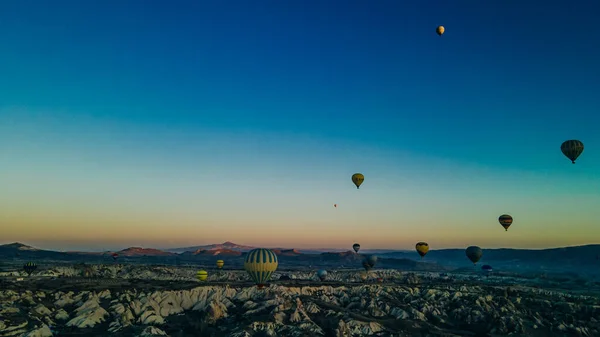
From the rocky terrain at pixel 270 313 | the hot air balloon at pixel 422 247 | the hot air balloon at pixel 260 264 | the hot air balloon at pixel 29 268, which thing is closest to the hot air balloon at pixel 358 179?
the rocky terrain at pixel 270 313

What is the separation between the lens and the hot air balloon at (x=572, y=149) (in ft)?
223

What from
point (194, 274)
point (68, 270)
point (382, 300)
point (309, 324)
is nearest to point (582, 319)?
point (382, 300)

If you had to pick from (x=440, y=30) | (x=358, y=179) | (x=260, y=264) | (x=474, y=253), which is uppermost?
(x=440, y=30)

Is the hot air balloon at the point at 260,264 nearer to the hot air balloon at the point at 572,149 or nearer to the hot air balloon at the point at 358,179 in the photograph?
the hot air balloon at the point at 358,179

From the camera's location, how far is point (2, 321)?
165 ft

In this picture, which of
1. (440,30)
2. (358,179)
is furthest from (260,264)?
(440,30)

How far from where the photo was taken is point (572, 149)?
68125mm

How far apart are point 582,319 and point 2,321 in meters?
86.2

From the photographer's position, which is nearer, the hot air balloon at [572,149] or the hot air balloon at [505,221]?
the hot air balloon at [572,149]

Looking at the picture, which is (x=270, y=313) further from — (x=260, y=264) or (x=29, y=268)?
(x=29, y=268)

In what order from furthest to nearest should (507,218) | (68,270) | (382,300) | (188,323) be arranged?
(68,270), (507,218), (382,300), (188,323)

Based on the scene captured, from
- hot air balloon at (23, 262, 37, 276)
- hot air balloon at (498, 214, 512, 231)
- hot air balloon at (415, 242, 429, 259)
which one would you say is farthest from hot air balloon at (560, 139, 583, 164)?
hot air balloon at (23, 262, 37, 276)

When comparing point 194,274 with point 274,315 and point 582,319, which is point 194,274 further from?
point 582,319

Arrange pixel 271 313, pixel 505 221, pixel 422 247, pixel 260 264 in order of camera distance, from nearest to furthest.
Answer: pixel 271 313
pixel 260 264
pixel 505 221
pixel 422 247
